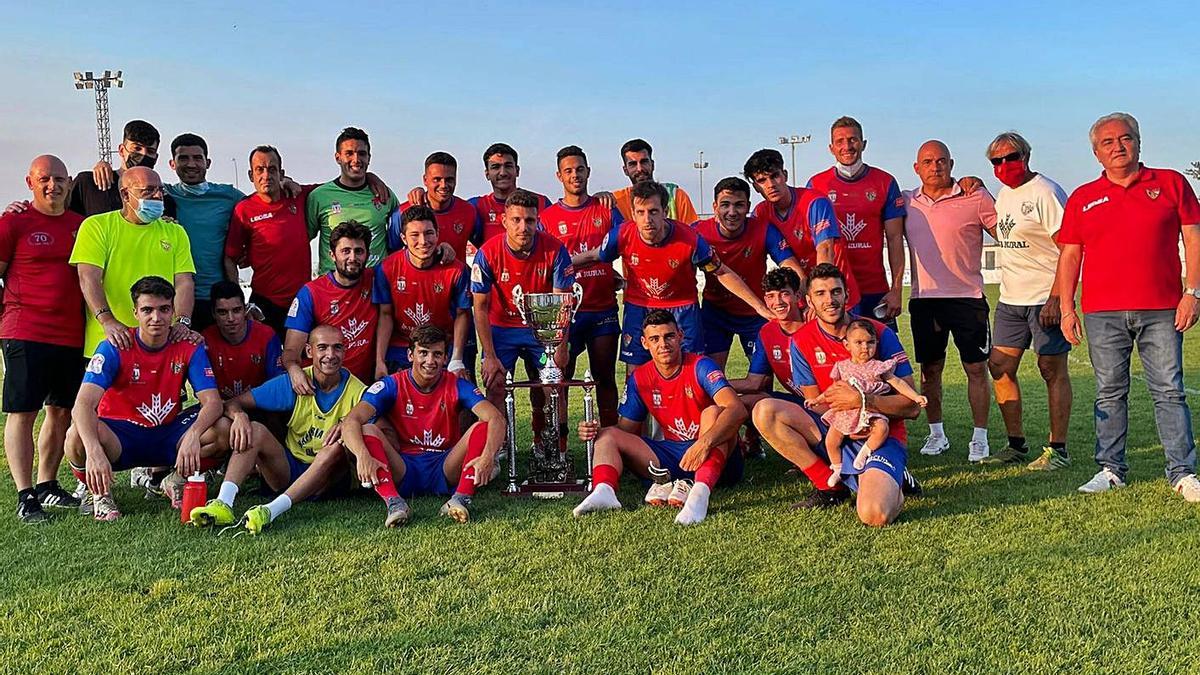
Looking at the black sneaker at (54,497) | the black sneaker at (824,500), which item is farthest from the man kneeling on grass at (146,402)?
the black sneaker at (824,500)

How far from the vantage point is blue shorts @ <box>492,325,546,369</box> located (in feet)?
19.0

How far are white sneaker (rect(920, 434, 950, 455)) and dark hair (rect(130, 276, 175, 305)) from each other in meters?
4.68

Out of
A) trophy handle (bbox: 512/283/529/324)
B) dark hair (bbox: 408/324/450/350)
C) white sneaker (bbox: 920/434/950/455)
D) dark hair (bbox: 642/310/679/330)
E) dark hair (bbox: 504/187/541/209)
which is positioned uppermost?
dark hair (bbox: 504/187/541/209)

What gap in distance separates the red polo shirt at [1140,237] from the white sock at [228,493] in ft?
14.8

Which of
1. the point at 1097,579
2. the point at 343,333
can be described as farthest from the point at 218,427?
the point at 1097,579

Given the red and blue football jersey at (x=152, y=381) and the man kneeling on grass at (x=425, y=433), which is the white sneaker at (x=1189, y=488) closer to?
the man kneeling on grass at (x=425, y=433)

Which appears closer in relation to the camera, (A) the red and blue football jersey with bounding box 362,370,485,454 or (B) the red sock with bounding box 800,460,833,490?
(B) the red sock with bounding box 800,460,833,490

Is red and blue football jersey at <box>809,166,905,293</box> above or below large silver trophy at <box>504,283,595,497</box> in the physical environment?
above

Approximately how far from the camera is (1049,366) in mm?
5609

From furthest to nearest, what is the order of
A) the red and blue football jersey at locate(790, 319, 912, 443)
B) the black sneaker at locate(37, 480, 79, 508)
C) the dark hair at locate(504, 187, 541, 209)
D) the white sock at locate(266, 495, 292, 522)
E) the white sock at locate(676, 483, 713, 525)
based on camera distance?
the dark hair at locate(504, 187, 541, 209), the black sneaker at locate(37, 480, 79, 508), the red and blue football jersey at locate(790, 319, 912, 443), the white sock at locate(266, 495, 292, 522), the white sock at locate(676, 483, 713, 525)

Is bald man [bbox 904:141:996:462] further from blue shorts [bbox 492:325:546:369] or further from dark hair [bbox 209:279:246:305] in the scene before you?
dark hair [bbox 209:279:246:305]

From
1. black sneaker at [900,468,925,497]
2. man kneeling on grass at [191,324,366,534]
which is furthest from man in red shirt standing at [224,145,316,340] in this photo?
black sneaker at [900,468,925,497]

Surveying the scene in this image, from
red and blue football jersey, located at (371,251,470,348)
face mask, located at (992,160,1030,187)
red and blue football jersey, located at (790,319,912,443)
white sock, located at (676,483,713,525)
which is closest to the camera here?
white sock, located at (676,483,713,525)

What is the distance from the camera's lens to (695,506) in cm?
440
